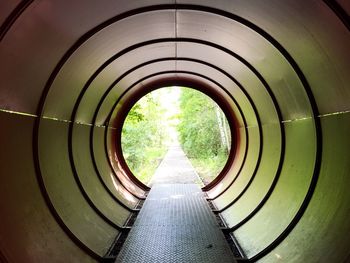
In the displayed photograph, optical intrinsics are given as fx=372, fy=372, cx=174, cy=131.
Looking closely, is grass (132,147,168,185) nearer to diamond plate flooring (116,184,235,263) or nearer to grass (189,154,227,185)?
grass (189,154,227,185)

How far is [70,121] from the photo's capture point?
643 cm

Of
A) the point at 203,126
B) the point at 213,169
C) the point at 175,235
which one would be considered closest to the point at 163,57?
the point at 175,235

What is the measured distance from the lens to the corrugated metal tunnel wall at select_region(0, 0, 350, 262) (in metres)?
3.62

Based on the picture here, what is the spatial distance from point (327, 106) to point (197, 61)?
15.2ft

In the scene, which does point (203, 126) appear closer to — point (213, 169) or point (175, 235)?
point (213, 169)

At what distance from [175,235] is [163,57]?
→ 403cm

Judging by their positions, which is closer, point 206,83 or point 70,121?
point 70,121

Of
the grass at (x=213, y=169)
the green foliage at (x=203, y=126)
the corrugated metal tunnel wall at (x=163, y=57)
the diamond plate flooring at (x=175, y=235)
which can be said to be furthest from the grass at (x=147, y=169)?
the corrugated metal tunnel wall at (x=163, y=57)

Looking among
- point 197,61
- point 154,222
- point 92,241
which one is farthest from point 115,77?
point 92,241

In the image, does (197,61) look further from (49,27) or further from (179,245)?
(49,27)

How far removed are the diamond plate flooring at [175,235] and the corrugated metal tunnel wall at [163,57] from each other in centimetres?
40

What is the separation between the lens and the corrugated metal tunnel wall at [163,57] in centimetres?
362

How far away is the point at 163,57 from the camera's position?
8.42m

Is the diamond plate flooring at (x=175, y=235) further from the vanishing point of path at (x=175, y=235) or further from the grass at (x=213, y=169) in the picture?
the grass at (x=213, y=169)
